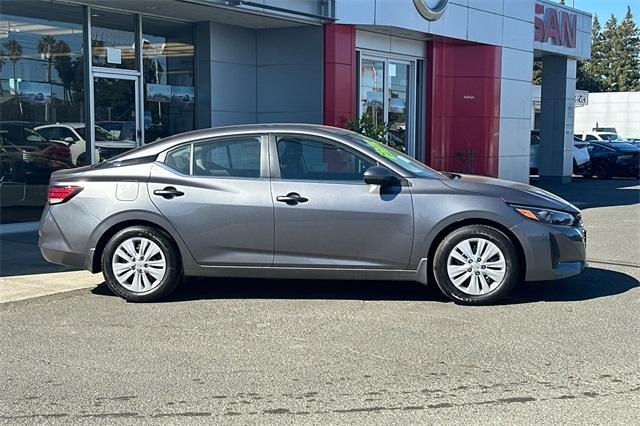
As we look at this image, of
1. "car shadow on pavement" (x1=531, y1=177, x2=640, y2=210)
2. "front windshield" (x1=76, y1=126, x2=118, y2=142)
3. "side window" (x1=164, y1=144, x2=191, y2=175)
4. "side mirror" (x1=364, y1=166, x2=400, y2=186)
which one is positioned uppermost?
"front windshield" (x1=76, y1=126, x2=118, y2=142)

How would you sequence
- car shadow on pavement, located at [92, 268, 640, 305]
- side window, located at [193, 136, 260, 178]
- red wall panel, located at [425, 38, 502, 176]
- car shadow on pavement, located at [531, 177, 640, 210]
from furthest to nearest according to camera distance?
red wall panel, located at [425, 38, 502, 176], car shadow on pavement, located at [531, 177, 640, 210], car shadow on pavement, located at [92, 268, 640, 305], side window, located at [193, 136, 260, 178]

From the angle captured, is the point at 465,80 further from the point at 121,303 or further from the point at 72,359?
the point at 72,359

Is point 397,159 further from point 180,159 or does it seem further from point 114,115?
point 114,115

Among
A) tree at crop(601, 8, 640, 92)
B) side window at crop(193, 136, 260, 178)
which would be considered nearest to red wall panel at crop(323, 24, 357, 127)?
side window at crop(193, 136, 260, 178)

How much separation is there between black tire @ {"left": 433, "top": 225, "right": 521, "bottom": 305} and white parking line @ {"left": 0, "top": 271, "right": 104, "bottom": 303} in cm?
361

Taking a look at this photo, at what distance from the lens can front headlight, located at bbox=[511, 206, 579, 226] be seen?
6.71 metres

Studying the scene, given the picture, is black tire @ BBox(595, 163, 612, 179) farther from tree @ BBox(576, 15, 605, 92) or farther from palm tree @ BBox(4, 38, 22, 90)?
tree @ BBox(576, 15, 605, 92)

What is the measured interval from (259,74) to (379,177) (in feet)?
29.9

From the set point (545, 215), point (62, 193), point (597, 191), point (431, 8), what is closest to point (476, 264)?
point (545, 215)

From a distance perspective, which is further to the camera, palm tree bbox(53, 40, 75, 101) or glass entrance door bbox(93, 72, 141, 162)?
glass entrance door bbox(93, 72, 141, 162)

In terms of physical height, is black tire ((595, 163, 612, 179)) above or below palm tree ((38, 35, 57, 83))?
below

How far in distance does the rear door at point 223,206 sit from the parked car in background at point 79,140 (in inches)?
226

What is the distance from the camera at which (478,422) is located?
166 inches

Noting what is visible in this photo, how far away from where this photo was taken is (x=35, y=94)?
11.7m
